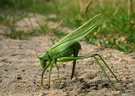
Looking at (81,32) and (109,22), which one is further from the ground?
(109,22)

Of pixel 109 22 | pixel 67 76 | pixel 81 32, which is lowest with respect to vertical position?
pixel 67 76

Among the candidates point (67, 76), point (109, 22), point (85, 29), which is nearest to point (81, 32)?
point (85, 29)

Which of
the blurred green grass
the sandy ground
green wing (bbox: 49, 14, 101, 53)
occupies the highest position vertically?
the blurred green grass

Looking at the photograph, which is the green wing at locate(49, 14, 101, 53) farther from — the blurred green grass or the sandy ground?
the blurred green grass

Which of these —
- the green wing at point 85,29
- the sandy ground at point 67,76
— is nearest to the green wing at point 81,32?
the green wing at point 85,29

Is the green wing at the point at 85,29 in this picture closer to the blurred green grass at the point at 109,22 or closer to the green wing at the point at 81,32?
the green wing at the point at 81,32

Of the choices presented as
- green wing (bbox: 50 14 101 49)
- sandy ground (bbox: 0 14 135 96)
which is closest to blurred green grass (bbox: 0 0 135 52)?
sandy ground (bbox: 0 14 135 96)

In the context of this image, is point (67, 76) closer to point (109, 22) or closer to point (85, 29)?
point (85, 29)

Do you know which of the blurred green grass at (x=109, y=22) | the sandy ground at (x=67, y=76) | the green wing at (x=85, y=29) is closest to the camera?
the green wing at (x=85, y=29)

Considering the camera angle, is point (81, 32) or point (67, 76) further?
point (67, 76)
